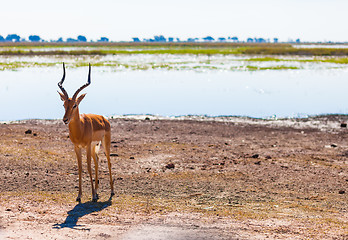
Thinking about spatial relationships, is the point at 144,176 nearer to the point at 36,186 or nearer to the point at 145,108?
the point at 36,186

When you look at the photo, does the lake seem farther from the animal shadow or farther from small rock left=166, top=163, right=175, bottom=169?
the animal shadow

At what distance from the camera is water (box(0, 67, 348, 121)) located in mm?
25281

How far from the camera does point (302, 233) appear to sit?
750cm

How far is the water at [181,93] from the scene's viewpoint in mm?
25281

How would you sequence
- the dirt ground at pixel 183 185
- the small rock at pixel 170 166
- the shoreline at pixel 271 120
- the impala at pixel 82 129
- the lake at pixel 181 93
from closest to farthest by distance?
the dirt ground at pixel 183 185 < the impala at pixel 82 129 < the small rock at pixel 170 166 < the shoreline at pixel 271 120 < the lake at pixel 181 93

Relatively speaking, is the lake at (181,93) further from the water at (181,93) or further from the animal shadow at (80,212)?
the animal shadow at (80,212)

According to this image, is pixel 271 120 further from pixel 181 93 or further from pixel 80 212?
pixel 80 212

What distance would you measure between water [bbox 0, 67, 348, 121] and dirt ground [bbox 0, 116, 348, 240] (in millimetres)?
6094

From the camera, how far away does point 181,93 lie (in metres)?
31.9

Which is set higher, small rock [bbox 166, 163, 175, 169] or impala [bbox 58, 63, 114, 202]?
impala [bbox 58, 63, 114, 202]

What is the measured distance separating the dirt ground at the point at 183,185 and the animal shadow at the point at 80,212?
0.02 metres

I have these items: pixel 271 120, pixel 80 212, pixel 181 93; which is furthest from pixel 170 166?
pixel 181 93

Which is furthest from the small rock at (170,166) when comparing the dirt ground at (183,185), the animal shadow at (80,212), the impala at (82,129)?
the animal shadow at (80,212)

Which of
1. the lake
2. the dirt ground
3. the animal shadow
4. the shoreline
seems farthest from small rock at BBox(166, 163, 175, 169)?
the lake
